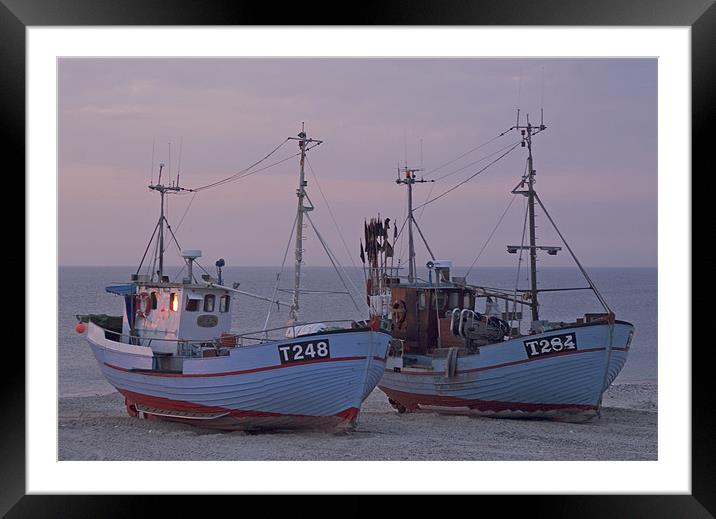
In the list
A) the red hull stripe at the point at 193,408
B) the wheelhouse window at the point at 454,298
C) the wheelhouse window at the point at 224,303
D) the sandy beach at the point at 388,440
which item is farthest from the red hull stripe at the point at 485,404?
the wheelhouse window at the point at 224,303

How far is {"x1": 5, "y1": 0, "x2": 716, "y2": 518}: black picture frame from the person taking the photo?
324 inches

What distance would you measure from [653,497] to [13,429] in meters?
5.32

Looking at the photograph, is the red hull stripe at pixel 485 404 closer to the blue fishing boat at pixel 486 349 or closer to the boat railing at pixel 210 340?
the blue fishing boat at pixel 486 349

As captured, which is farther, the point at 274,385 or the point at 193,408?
the point at 193,408

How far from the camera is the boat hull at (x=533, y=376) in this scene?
14953 millimetres

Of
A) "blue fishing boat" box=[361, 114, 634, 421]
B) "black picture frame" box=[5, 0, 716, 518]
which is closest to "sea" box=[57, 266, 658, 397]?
"blue fishing boat" box=[361, 114, 634, 421]

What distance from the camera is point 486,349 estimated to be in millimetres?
15227

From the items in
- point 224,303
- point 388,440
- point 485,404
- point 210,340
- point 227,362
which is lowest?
point 388,440

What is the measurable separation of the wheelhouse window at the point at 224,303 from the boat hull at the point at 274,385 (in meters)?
Answer: 1.17

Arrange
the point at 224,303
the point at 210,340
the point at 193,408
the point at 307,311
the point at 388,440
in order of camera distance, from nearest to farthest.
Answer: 1. the point at 388,440
2. the point at 193,408
3. the point at 210,340
4. the point at 224,303
5. the point at 307,311
